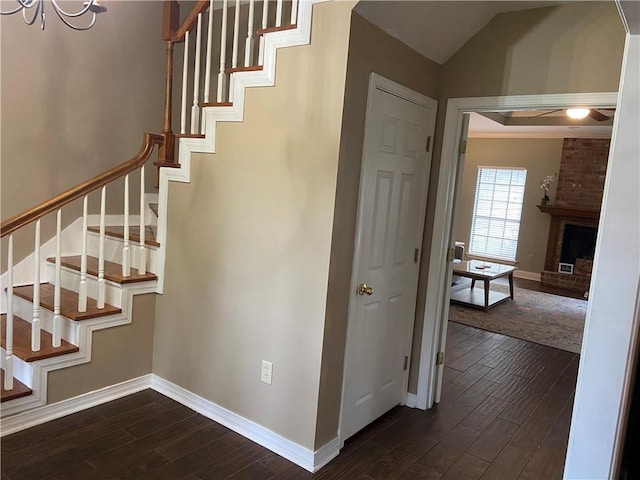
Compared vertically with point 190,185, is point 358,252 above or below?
below

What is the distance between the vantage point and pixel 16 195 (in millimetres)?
3258

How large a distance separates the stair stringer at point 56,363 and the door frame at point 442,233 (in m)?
1.93

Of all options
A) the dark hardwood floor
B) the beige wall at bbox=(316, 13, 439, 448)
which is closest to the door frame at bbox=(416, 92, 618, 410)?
the dark hardwood floor

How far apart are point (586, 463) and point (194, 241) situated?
91.2 inches

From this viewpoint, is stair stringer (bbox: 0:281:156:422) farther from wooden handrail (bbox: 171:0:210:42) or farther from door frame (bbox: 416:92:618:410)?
door frame (bbox: 416:92:618:410)

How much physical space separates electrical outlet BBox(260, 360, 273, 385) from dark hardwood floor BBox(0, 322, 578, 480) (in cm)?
38

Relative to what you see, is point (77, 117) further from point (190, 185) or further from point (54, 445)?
point (54, 445)

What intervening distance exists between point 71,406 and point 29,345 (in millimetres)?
439

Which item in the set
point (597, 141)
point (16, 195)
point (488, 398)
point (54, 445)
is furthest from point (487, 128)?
point (54, 445)

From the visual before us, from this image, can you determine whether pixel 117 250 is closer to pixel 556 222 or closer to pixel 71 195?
pixel 71 195

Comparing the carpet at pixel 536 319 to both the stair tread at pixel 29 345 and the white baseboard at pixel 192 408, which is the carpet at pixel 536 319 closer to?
the white baseboard at pixel 192 408

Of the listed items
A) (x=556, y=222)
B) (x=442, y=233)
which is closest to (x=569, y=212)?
(x=556, y=222)

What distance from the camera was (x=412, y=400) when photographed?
3.28 metres

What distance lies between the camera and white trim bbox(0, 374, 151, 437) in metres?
2.61
